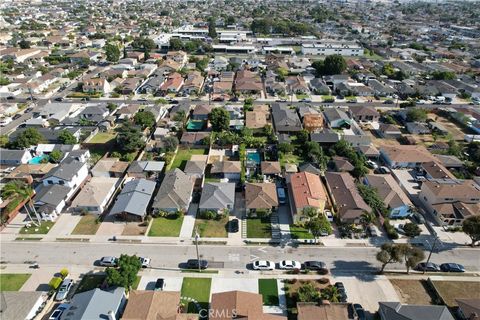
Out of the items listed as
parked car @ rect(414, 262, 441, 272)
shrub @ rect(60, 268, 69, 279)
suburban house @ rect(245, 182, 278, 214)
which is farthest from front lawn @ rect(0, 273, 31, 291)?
parked car @ rect(414, 262, 441, 272)

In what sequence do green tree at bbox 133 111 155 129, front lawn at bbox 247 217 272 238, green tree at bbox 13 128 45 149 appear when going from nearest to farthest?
front lawn at bbox 247 217 272 238, green tree at bbox 13 128 45 149, green tree at bbox 133 111 155 129

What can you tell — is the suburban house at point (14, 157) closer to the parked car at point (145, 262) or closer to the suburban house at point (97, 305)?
the parked car at point (145, 262)

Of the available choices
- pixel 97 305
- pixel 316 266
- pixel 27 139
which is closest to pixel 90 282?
pixel 97 305

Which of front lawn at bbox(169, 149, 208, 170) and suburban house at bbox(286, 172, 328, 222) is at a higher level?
suburban house at bbox(286, 172, 328, 222)

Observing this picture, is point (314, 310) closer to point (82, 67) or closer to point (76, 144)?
point (76, 144)

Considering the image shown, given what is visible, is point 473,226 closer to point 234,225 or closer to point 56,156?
point 234,225

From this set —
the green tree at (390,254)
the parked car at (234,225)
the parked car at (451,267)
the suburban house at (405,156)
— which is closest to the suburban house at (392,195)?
the suburban house at (405,156)

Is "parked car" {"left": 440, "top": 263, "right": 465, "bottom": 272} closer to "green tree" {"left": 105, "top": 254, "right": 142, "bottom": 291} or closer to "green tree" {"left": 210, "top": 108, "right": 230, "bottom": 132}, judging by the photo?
"green tree" {"left": 105, "top": 254, "right": 142, "bottom": 291}
